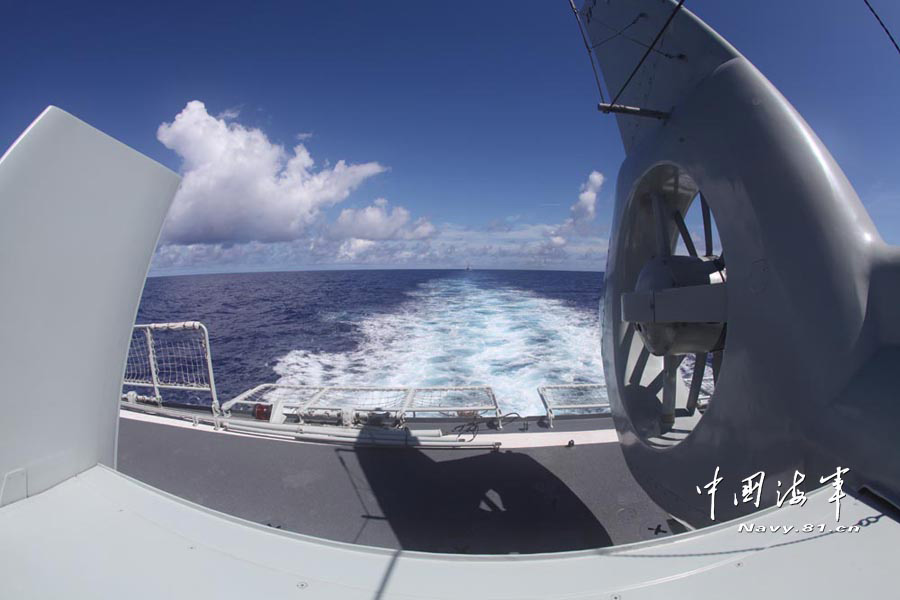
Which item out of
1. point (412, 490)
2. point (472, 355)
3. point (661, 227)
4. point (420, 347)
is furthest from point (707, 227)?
point (420, 347)

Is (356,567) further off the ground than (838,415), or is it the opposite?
(838,415)

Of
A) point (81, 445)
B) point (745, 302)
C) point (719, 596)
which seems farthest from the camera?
point (745, 302)

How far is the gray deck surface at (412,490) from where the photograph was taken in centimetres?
324

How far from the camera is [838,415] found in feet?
4.33

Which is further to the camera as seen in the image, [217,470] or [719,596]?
[217,470]

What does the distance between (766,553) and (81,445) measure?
220 centimetres

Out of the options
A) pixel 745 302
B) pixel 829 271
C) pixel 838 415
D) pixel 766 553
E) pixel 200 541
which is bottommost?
pixel 200 541

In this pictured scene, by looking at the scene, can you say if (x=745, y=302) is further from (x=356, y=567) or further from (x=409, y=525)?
(x=409, y=525)

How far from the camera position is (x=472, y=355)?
39.7ft

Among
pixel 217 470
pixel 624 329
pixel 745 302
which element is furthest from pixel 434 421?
pixel 745 302

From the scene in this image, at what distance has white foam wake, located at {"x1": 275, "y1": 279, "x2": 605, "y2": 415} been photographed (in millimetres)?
9992

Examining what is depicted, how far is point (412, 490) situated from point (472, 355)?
840cm

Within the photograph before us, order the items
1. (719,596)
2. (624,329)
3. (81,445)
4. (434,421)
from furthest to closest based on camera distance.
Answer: (434,421) < (624,329) < (81,445) < (719,596)

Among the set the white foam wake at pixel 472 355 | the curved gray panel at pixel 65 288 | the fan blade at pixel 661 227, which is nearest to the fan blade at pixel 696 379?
the fan blade at pixel 661 227
